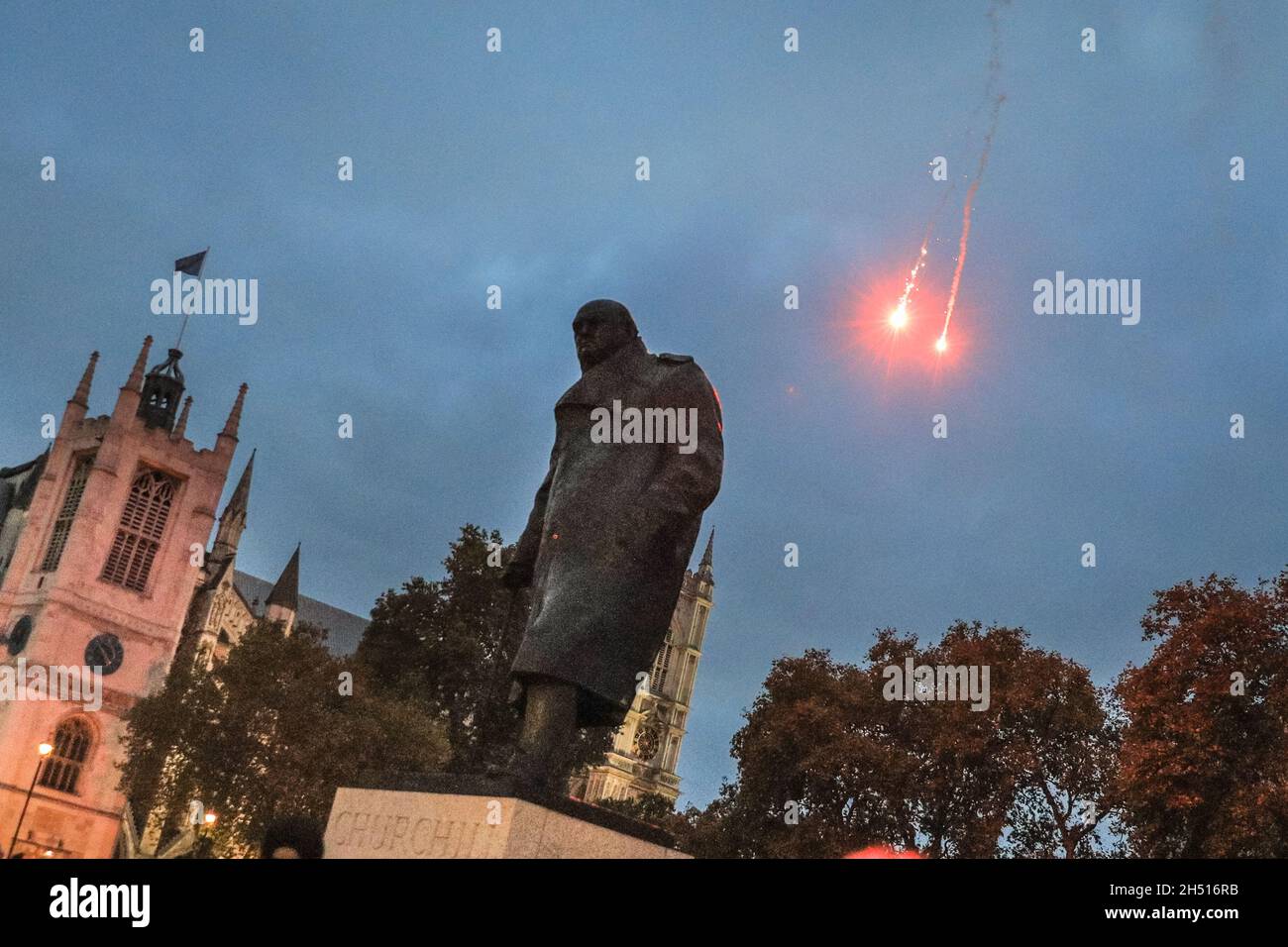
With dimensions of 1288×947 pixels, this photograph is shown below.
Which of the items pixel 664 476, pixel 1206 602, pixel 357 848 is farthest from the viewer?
pixel 1206 602

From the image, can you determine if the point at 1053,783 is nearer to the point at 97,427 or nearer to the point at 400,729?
the point at 400,729

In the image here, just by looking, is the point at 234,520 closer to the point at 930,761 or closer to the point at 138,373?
the point at 138,373

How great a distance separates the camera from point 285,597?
109 metres

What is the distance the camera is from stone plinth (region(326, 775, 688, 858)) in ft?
23.7

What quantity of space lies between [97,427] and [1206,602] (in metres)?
66.3

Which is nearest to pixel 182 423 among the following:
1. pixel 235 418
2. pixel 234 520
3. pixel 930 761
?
pixel 235 418

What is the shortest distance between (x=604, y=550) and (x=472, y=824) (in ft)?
6.59

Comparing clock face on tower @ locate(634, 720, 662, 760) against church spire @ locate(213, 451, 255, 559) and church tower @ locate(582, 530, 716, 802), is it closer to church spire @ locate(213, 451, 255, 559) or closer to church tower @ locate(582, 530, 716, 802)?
church tower @ locate(582, 530, 716, 802)

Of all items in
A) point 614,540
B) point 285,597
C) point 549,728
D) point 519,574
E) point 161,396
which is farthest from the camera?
point 285,597

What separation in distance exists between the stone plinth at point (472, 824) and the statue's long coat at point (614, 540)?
80 cm

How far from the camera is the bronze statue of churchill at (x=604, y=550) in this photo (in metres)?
7.91

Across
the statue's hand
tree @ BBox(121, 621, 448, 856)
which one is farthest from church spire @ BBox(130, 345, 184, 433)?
the statue's hand

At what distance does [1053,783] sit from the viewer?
37062 millimetres

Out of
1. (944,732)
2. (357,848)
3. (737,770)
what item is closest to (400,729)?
(737,770)
